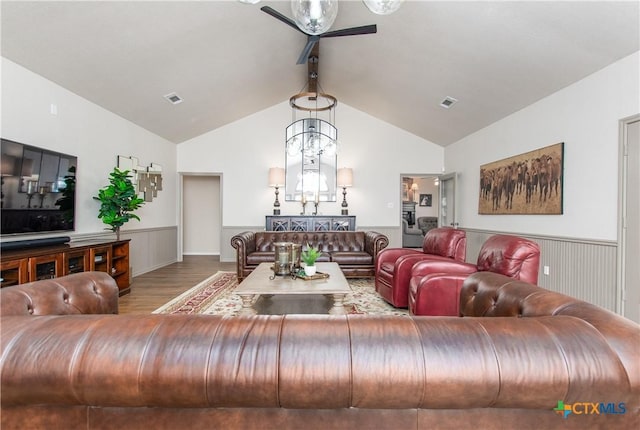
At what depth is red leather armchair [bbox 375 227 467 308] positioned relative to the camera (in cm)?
326

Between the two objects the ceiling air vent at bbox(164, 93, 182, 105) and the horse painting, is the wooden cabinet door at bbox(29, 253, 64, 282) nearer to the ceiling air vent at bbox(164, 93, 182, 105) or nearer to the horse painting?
the ceiling air vent at bbox(164, 93, 182, 105)

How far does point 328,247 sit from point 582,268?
3.33 meters

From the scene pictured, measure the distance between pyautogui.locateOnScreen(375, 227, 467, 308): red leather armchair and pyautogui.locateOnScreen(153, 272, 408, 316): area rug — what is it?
0.16 meters

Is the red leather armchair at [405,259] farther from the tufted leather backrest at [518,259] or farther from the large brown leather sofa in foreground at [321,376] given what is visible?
the large brown leather sofa in foreground at [321,376]

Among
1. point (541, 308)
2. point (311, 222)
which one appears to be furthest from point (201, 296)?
point (541, 308)

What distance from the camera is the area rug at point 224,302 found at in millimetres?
3281

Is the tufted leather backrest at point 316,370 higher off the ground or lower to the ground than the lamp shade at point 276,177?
lower

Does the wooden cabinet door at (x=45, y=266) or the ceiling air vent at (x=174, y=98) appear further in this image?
the ceiling air vent at (x=174, y=98)

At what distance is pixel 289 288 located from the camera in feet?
8.63

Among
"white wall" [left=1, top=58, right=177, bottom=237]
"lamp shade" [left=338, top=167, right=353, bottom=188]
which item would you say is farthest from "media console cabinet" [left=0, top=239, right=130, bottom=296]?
"lamp shade" [left=338, top=167, right=353, bottom=188]

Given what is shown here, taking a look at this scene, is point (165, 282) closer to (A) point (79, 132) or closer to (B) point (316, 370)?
(A) point (79, 132)

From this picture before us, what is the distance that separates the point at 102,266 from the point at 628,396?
450cm

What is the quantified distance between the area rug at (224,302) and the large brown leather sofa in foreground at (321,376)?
2.23 m

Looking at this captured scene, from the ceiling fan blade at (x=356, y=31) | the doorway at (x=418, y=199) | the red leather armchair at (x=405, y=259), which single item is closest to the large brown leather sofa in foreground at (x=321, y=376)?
the red leather armchair at (x=405, y=259)
